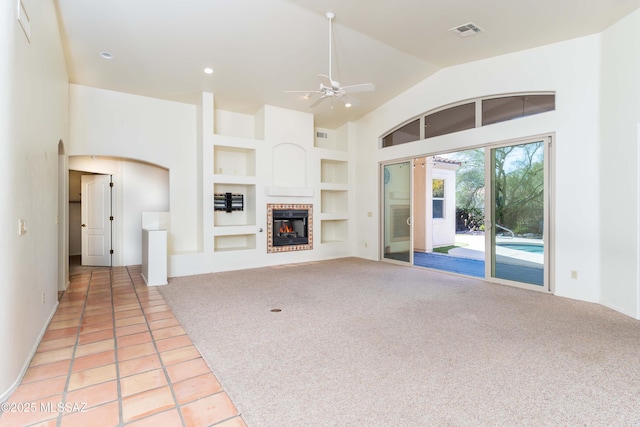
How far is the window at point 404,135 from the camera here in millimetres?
6334

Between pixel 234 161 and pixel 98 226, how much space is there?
3.20 meters

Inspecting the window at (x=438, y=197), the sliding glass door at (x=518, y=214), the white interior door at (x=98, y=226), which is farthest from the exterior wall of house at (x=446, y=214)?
the white interior door at (x=98, y=226)

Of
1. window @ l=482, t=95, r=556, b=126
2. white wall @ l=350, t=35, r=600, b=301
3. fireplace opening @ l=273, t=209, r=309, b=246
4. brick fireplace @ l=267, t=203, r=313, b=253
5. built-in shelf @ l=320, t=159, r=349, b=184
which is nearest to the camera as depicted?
white wall @ l=350, t=35, r=600, b=301

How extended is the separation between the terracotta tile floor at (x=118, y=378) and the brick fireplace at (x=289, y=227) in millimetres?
3215

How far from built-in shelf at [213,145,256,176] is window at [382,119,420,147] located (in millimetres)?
3000

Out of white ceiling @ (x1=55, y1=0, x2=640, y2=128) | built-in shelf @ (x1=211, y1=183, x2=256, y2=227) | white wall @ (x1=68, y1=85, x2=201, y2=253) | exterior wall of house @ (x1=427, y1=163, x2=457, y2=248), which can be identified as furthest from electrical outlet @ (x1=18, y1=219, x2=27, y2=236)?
exterior wall of house @ (x1=427, y1=163, x2=457, y2=248)

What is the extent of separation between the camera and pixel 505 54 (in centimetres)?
482

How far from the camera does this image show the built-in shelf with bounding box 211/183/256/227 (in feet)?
21.6

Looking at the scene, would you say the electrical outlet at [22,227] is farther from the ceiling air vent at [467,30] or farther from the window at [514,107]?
the window at [514,107]

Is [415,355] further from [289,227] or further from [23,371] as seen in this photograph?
[289,227]

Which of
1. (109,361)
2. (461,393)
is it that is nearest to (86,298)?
(109,361)

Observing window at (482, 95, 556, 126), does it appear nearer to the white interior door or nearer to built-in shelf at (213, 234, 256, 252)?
built-in shelf at (213, 234, 256, 252)

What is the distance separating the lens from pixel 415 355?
2.55 metres

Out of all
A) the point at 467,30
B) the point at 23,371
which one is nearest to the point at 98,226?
the point at 23,371
